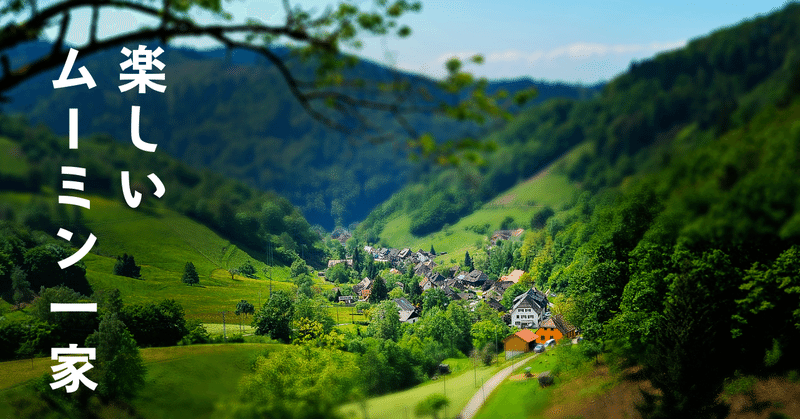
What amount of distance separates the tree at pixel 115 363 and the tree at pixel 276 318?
823 cm

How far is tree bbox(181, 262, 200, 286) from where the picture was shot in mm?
32281

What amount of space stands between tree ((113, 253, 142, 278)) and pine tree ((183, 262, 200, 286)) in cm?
254

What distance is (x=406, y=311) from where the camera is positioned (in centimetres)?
4744

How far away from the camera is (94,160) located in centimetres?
2286

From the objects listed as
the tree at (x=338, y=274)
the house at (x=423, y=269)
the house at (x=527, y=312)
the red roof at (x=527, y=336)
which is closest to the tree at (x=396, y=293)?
the tree at (x=338, y=274)

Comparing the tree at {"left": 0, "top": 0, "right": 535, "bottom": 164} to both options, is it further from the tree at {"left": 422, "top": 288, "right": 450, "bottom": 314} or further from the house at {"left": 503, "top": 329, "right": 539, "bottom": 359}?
the tree at {"left": 422, "top": 288, "right": 450, "bottom": 314}

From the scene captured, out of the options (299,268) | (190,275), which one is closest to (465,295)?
(299,268)

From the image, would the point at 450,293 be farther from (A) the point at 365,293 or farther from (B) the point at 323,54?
(B) the point at 323,54

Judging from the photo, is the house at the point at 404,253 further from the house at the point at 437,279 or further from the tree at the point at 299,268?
the tree at the point at 299,268

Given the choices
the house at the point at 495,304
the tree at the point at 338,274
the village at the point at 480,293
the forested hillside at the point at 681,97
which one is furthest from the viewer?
the house at the point at 495,304

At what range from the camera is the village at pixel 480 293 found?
1601 inches

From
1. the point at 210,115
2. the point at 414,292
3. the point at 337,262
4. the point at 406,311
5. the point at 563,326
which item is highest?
the point at 210,115

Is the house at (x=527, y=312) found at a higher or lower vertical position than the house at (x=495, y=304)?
lower

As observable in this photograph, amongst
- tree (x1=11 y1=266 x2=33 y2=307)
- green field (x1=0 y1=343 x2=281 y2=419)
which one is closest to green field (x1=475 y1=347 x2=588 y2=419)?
green field (x1=0 y1=343 x2=281 y2=419)
